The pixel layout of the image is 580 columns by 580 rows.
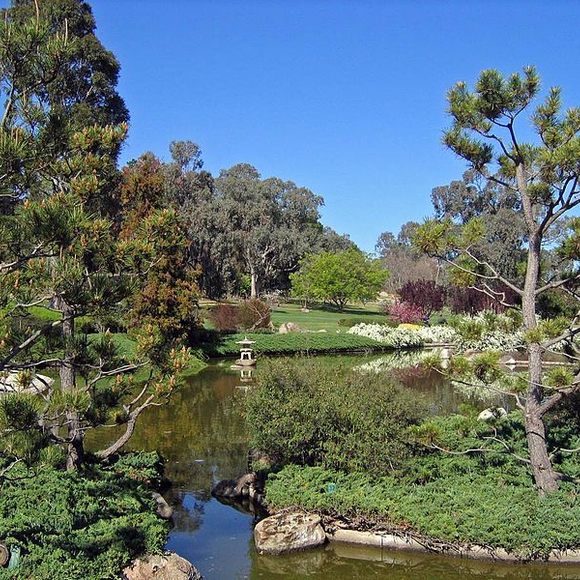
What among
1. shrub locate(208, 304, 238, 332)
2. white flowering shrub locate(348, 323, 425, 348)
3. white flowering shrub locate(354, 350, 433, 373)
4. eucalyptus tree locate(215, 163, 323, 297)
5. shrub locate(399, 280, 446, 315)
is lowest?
white flowering shrub locate(354, 350, 433, 373)

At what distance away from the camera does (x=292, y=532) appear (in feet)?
26.8

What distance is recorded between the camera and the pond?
7.65 metres

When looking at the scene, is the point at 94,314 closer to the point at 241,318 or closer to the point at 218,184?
the point at 241,318

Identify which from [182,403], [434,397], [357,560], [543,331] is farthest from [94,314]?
[434,397]

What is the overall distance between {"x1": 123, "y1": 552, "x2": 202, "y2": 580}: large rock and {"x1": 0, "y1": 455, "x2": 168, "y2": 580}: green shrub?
0.10 meters

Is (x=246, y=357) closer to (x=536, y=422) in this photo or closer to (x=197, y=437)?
(x=197, y=437)

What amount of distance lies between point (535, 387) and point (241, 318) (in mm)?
24579

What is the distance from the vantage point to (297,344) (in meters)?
29.7

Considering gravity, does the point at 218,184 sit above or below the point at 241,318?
above

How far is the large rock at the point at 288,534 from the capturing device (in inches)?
320

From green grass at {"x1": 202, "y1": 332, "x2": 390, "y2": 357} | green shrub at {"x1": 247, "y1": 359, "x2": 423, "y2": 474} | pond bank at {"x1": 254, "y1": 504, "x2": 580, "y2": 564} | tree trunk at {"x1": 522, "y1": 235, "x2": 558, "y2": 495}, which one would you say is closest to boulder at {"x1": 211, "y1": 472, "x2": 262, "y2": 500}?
green shrub at {"x1": 247, "y1": 359, "x2": 423, "y2": 474}

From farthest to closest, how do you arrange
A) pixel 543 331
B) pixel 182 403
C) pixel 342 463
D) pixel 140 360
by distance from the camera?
1. pixel 182 403
2. pixel 342 463
3. pixel 543 331
4. pixel 140 360

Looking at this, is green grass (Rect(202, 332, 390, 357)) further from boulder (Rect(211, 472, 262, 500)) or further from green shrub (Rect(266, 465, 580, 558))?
green shrub (Rect(266, 465, 580, 558))

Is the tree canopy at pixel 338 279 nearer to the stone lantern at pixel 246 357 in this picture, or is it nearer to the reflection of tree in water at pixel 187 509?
the stone lantern at pixel 246 357
